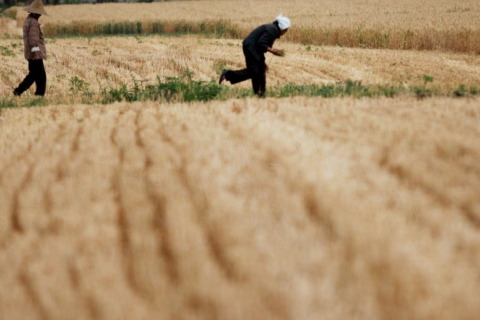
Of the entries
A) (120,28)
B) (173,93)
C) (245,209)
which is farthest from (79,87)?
(120,28)

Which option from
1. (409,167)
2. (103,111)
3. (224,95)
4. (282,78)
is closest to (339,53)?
(282,78)

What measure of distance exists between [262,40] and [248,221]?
6080mm

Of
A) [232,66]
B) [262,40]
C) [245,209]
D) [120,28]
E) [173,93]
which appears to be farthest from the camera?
[120,28]

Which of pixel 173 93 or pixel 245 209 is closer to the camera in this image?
pixel 245 209

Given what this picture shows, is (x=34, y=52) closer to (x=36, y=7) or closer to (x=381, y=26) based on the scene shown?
(x=36, y=7)

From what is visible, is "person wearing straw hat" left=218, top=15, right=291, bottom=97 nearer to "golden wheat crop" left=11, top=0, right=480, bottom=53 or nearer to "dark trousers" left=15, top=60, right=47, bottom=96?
"dark trousers" left=15, top=60, right=47, bottom=96

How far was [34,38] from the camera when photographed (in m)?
9.24

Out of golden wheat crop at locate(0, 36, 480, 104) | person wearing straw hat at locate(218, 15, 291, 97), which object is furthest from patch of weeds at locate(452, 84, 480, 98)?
golden wheat crop at locate(0, 36, 480, 104)

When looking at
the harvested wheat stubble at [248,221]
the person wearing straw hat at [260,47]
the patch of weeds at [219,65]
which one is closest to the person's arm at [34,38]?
the person wearing straw hat at [260,47]

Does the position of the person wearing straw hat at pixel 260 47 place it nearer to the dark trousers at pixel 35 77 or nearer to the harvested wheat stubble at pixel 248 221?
the dark trousers at pixel 35 77

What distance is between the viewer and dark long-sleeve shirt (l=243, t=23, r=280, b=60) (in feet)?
27.6

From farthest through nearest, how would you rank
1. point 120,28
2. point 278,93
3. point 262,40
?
point 120,28, point 262,40, point 278,93

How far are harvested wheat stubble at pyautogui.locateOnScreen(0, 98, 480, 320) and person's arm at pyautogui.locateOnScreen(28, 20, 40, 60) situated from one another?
5292 mm

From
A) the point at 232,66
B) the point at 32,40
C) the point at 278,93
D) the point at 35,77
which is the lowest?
the point at 232,66
